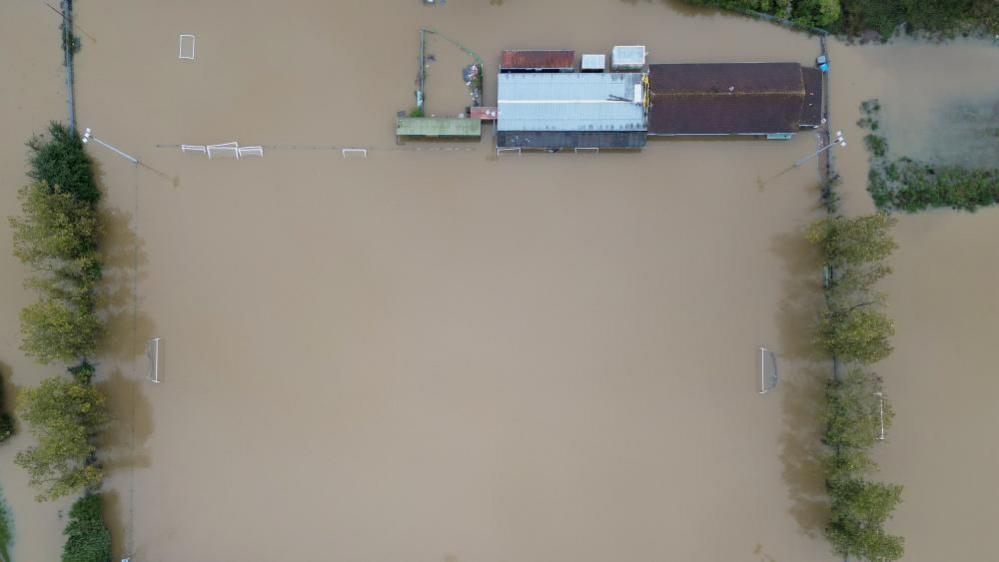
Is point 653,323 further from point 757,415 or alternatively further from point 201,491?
point 201,491

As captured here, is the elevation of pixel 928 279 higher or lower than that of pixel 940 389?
higher

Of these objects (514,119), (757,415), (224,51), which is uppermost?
(224,51)

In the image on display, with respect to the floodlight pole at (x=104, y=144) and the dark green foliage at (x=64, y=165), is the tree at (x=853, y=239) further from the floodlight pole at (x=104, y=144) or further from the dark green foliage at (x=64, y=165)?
the dark green foliage at (x=64, y=165)

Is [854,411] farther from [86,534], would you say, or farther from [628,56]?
[86,534]

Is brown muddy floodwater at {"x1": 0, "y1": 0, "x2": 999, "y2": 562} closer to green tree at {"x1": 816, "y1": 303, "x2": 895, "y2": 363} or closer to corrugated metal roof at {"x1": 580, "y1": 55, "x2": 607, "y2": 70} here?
corrugated metal roof at {"x1": 580, "y1": 55, "x2": 607, "y2": 70}

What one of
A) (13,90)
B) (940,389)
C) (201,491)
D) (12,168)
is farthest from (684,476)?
(13,90)

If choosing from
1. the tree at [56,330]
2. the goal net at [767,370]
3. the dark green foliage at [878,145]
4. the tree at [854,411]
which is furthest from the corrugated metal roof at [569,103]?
the tree at [56,330]
